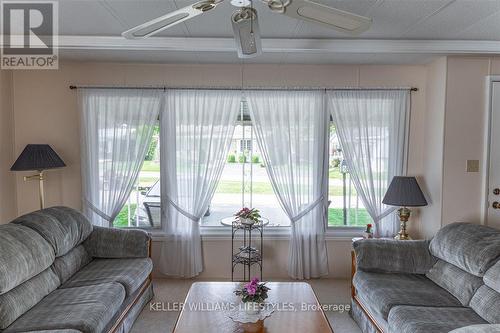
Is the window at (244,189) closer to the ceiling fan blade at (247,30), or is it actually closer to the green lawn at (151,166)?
the green lawn at (151,166)

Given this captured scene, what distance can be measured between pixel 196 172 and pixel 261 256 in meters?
1.21

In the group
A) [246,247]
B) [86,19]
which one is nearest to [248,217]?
[246,247]

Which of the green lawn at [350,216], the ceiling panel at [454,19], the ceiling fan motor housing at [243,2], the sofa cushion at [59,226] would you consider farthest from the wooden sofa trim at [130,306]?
the ceiling panel at [454,19]

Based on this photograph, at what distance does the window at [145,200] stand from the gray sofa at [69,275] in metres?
0.67

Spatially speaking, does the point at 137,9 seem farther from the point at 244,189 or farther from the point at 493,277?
the point at 493,277

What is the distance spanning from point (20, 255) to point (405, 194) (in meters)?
3.33

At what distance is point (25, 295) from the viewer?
2.32 meters

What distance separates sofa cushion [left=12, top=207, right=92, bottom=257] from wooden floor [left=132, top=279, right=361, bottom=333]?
897mm

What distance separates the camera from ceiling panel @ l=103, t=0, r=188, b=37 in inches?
96.8

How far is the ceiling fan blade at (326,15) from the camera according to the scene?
168 cm

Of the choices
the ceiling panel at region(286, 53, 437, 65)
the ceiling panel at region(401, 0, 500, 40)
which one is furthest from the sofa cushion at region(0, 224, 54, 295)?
the ceiling panel at region(401, 0, 500, 40)

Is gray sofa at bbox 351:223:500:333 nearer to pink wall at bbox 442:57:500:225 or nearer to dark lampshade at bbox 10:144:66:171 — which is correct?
pink wall at bbox 442:57:500:225

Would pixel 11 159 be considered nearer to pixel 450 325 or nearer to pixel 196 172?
pixel 196 172

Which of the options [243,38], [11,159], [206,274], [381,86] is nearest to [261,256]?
[206,274]
